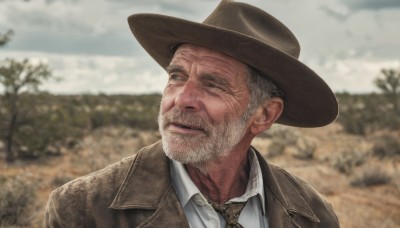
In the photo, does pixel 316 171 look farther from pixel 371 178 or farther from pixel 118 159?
pixel 118 159

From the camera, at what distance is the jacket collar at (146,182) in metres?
2.79

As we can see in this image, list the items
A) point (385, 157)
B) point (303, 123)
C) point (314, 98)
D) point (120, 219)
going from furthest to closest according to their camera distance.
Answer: point (385, 157) → point (303, 123) → point (314, 98) → point (120, 219)

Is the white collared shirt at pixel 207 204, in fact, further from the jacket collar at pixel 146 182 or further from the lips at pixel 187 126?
the lips at pixel 187 126

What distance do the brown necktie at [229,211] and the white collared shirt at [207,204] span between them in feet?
0.10

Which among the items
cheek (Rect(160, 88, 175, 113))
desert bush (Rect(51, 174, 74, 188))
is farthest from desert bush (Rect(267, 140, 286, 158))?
cheek (Rect(160, 88, 175, 113))

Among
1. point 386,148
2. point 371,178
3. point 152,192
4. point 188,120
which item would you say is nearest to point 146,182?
point 152,192

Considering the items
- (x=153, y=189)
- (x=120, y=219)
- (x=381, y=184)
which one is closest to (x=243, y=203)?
(x=153, y=189)

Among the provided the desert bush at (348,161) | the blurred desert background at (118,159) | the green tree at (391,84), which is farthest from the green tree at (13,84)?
the green tree at (391,84)

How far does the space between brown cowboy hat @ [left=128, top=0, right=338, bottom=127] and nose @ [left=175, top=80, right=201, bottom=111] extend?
10.3 inches

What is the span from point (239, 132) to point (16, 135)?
14260 millimetres

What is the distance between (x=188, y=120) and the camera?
118 inches

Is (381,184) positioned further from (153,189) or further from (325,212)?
A: (153,189)

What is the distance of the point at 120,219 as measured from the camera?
2752mm

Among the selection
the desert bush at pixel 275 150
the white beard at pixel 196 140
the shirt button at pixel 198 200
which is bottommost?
the desert bush at pixel 275 150
